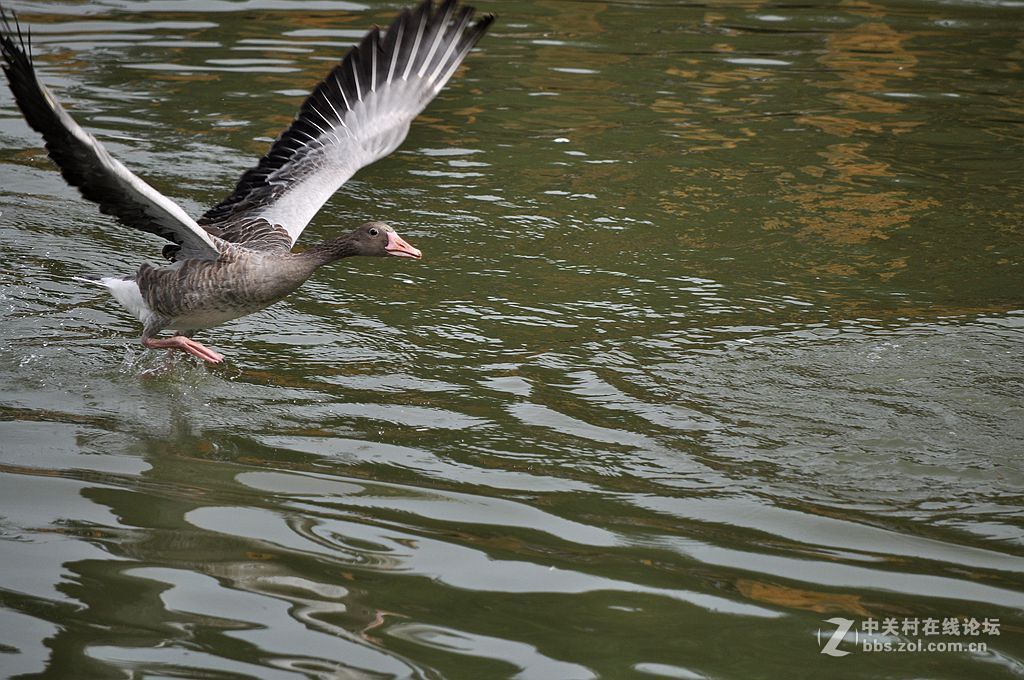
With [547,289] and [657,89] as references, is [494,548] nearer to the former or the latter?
Answer: [547,289]

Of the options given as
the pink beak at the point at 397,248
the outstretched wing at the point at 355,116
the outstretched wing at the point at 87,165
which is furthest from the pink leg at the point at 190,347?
the pink beak at the point at 397,248

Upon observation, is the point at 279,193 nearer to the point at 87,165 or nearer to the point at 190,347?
the point at 190,347

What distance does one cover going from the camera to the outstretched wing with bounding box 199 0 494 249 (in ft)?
24.0

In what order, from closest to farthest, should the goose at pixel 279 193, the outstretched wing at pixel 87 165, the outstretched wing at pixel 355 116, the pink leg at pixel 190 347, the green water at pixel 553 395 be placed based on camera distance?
the green water at pixel 553 395
the outstretched wing at pixel 87 165
the goose at pixel 279 193
the pink leg at pixel 190 347
the outstretched wing at pixel 355 116

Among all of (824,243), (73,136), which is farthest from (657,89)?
(73,136)

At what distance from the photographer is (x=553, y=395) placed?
6398 mm

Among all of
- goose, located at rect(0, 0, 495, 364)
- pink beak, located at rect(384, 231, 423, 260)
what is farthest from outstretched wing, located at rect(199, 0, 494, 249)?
pink beak, located at rect(384, 231, 423, 260)

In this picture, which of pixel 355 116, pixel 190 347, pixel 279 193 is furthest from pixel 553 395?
pixel 355 116

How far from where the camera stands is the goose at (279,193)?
597 centimetres

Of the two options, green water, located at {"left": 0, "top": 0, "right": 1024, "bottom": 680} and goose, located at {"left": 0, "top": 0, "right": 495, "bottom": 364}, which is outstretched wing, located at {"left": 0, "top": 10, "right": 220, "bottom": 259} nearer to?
goose, located at {"left": 0, "top": 0, "right": 495, "bottom": 364}

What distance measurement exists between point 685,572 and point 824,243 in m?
4.37

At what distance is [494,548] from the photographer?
484cm

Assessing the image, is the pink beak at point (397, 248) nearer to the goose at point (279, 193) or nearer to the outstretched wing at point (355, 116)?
the goose at point (279, 193)

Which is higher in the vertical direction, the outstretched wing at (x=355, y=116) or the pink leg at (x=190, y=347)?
the outstretched wing at (x=355, y=116)
